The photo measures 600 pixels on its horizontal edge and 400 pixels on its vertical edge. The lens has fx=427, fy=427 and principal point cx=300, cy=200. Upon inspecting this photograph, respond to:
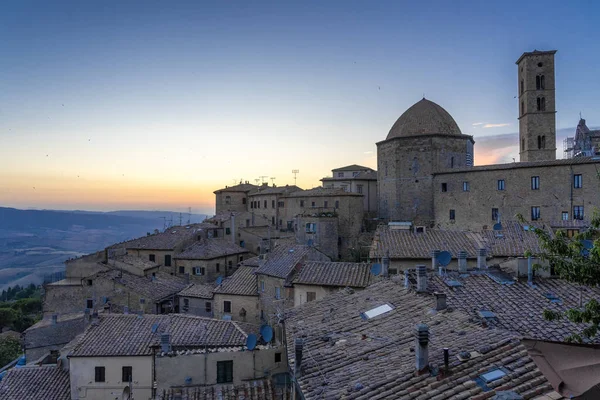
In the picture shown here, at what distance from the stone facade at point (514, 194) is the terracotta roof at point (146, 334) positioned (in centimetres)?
2459

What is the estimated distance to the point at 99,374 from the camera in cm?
1928

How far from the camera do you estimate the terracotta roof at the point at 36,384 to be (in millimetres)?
19000

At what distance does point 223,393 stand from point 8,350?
1359 inches

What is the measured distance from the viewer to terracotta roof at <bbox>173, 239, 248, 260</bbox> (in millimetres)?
41750

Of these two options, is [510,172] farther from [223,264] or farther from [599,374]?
[599,374]

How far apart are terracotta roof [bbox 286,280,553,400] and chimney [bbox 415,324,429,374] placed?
144mm

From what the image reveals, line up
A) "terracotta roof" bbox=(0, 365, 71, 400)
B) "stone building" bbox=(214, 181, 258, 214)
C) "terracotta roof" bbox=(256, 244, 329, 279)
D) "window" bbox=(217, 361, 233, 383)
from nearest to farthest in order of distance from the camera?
"window" bbox=(217, 361, 233, 383) → "terracotta roof" bbox=(0, 365, 71, 400) → "terracotta roof" bbox=(256, 244, 329, 279) → "stone building" bbox=(214, 181, 258, 214)

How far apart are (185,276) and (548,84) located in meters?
46.5

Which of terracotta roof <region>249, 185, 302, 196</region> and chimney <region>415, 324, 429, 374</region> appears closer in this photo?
chimney <region>415, 324, 429, 374</region>

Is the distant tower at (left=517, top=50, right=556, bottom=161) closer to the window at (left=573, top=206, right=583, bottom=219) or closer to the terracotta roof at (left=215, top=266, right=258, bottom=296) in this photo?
the window at (left=573, top=206, right=583, bottom=219)

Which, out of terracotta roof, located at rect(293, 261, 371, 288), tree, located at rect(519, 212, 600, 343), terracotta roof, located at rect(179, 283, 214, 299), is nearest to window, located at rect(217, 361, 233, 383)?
tree, located at rect(519, 212, 600, 343)

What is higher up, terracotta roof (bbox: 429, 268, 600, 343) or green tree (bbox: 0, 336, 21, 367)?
terracotta roof (bbox: 429, 268, 600, 343)

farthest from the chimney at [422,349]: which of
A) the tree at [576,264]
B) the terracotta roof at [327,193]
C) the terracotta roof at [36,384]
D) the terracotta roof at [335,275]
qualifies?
the terracotta roof at [327,193]

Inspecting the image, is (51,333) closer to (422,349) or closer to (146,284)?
(146,284)
